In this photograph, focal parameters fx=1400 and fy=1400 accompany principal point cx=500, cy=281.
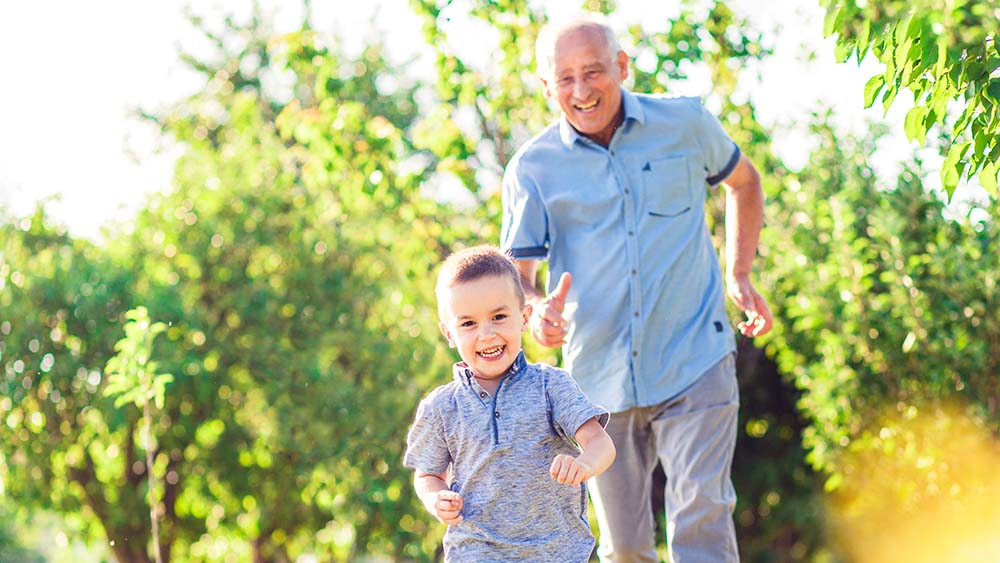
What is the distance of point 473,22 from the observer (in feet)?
28.6

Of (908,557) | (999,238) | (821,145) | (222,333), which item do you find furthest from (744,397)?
(222,333)

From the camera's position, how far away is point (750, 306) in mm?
4574

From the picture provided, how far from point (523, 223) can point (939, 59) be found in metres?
1.62

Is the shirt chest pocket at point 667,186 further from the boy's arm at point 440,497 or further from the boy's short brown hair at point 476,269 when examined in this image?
the boy's arm at point 440,497

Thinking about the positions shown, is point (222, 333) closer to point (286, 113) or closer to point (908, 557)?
point (286, 113)

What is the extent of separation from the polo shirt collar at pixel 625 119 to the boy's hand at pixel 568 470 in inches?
60.0

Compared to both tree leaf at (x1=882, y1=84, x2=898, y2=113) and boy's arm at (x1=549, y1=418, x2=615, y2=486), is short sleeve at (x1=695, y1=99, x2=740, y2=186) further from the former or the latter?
boy's arm at (x1=549, y1=418, x2=615, y2=486)

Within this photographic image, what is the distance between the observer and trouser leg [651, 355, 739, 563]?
4.23m

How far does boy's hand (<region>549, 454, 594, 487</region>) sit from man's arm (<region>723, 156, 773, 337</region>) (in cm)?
155

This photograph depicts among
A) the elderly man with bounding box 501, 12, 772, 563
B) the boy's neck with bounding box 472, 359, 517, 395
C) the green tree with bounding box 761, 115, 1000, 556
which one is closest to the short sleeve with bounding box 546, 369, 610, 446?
the boy's neck with bounding box 472, 359, 517, 395

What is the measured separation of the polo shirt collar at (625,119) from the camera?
440cm

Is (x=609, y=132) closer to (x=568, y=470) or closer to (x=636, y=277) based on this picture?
(x=636, y=277)

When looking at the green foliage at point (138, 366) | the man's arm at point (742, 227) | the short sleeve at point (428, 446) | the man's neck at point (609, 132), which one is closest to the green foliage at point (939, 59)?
the man's neck at point (609, 132)

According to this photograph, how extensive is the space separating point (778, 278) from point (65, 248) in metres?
6.83
